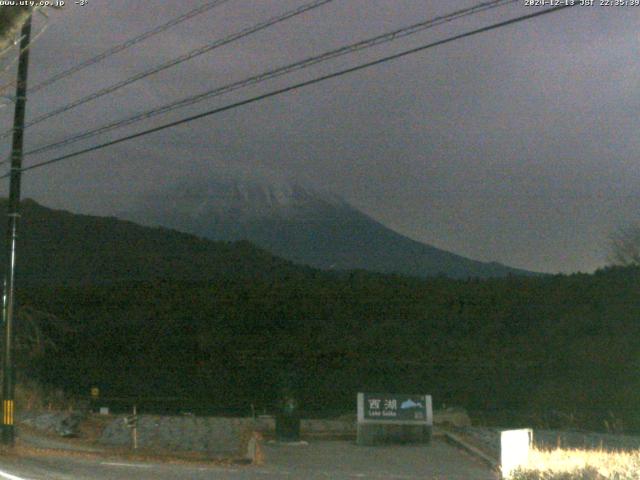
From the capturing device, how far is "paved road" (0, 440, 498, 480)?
14711 mm

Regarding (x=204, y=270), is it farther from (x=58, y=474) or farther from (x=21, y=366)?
(x=58, y=474)

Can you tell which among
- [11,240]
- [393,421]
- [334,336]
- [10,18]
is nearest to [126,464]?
[11,240]

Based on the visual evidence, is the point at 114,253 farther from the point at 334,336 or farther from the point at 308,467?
the point at 308,467

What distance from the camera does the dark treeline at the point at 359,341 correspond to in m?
52.9

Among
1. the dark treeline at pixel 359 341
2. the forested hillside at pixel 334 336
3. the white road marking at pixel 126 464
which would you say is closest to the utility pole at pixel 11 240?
the white road marking at pixel 126 464

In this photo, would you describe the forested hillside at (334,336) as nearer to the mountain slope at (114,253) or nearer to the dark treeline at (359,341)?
the dark treeline at (359,341)

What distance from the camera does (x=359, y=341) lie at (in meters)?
65.0

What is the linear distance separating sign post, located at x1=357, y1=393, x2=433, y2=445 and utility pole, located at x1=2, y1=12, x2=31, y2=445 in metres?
9.65

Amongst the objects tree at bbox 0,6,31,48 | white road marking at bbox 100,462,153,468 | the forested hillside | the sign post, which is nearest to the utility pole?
white road marking at bbox 100,462,153,468

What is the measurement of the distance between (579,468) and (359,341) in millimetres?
54710

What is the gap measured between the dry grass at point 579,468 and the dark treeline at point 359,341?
A: 30967 mm

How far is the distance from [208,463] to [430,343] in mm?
47193

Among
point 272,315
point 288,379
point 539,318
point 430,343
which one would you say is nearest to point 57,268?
point 272,315

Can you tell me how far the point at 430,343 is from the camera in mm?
63906
